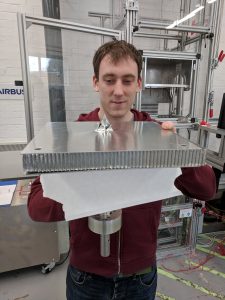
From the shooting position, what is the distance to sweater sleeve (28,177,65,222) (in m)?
0.48

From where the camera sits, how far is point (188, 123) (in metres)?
1.67

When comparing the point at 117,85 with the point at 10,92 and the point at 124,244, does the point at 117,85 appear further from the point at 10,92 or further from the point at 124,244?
the point at 10,92

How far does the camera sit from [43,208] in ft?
1.59

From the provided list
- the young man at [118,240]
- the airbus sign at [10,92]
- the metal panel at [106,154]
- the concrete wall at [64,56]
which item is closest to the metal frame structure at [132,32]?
the concrete wall at [64,56]

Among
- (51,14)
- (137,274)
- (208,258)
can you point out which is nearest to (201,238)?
(208,258)

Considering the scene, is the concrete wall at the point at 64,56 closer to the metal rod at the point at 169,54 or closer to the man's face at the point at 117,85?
the metal rod at the point at 169,54

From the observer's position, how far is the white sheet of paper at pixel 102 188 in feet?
1.04

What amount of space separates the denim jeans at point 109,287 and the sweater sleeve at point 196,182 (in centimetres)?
40

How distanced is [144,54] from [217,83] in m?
1.51

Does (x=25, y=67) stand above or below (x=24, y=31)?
below

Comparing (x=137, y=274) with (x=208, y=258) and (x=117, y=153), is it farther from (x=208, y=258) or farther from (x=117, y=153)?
(x=208, y=258)

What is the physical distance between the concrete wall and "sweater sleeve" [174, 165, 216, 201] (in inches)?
45.4

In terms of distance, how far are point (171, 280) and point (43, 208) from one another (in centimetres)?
152

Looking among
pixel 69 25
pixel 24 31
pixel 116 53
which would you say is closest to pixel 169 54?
pixel 69 25
